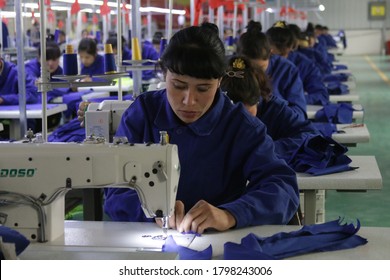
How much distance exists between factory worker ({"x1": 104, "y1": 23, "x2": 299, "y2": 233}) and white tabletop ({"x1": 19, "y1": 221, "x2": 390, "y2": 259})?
→ 68 mm

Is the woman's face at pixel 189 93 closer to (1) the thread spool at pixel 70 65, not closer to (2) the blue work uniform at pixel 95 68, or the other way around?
(1) the thread spool at pixel 70 65

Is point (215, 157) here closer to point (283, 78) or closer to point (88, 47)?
point (283, 78)

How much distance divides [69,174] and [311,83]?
5.27 metres

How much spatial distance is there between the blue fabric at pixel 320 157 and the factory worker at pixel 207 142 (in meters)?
0.89

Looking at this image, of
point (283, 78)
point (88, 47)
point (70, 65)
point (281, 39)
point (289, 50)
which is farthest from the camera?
point (88, 47)

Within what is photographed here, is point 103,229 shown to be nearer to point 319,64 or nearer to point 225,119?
point 225,119

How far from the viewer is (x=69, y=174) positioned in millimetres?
2186

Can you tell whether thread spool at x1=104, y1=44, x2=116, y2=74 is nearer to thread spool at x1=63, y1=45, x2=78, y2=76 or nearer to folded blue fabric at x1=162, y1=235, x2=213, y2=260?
thread spool at x1=63, y1=45, x2=78, y2=76

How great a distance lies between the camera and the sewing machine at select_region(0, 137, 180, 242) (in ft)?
7.16

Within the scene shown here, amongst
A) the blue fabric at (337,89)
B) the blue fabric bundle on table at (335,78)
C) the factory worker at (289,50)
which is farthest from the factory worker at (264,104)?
the blue fabric bundle on table at (335,78)

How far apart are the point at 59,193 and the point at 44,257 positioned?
254mm

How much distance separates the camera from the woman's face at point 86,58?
8.80 meters

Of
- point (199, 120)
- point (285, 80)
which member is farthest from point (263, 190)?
point (285, 80)

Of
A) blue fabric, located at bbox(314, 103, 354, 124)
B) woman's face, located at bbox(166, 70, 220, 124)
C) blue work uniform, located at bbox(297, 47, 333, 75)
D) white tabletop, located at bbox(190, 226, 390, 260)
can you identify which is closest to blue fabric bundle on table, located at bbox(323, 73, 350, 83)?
blue work uniform, located at bbox(297, 47, 333, 75)
